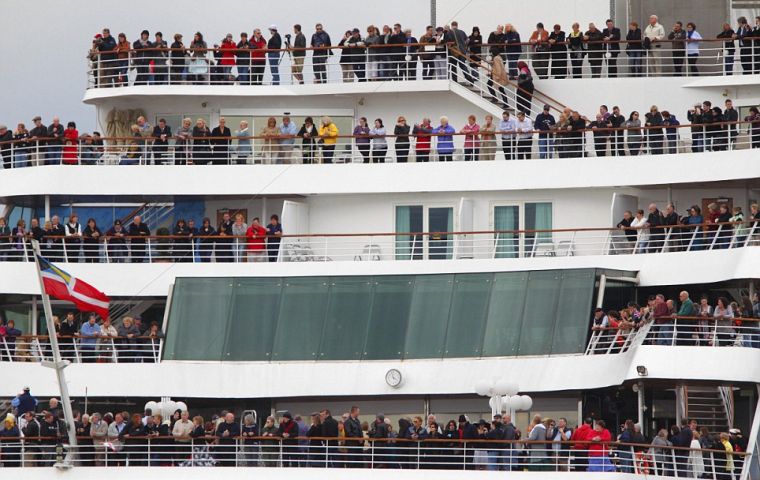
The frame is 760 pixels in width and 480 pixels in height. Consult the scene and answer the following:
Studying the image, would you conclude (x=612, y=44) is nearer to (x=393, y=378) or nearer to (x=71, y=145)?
(x=393, y=378)

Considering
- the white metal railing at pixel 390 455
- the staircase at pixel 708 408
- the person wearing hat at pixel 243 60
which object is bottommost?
the white metal railing at pixel 390 455

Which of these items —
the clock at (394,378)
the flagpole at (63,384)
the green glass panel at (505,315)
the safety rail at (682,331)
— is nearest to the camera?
the flagpole at (63,384)

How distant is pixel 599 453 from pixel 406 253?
317 inches

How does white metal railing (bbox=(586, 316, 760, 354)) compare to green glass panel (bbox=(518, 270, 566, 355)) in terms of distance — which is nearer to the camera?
white metal railing (bbox=(586, 316, 760, 354))

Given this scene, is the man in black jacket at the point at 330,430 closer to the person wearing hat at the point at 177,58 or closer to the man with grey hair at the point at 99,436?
the man with grey hair at the point at 99,436

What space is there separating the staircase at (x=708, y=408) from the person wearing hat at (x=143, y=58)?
13.6 m

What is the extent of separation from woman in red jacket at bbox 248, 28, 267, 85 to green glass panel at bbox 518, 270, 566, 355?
8.25 meters

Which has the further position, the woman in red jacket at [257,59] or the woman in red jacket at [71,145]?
the woman in red jacket at [257,59]

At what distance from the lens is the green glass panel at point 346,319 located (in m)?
44.4

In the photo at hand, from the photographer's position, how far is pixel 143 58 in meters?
48.3

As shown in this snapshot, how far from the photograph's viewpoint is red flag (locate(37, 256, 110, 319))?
42.9 m

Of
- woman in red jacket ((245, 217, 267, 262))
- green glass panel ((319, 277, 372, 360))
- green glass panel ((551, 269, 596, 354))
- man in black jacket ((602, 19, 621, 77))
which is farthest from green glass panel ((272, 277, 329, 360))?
man in black jacket ((602, 19, 621, 77))

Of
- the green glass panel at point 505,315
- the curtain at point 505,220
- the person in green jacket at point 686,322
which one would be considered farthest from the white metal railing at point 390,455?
the curtain at point 505,220

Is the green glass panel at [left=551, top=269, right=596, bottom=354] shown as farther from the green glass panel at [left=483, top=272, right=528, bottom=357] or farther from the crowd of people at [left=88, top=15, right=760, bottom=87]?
the crowd of people at [left=88, top=15, right=760, bottom=87]
